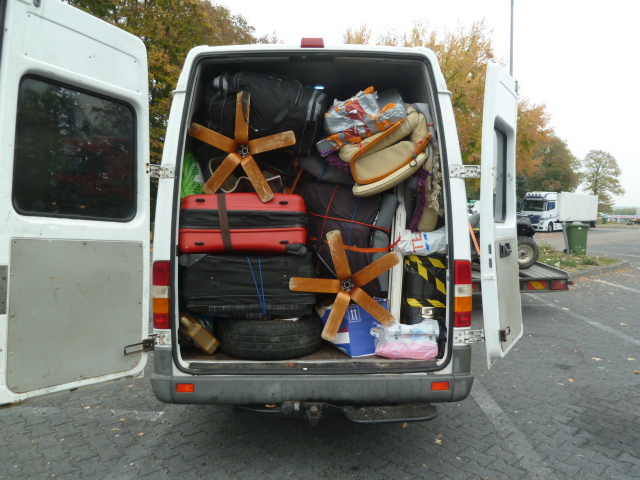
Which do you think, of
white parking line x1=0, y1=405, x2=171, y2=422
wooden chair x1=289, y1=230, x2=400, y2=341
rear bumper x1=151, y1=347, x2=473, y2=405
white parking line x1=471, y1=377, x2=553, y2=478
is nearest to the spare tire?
wooden chair x1=289, y1=230, x2=400, y2=341

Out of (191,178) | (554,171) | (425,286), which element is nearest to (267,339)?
(425,286)

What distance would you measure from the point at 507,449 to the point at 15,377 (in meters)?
2.94

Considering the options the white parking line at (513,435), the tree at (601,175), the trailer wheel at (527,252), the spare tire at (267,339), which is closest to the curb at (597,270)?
the trailer wheel at (527,252)

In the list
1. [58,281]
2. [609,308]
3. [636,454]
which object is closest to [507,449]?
[636,454]

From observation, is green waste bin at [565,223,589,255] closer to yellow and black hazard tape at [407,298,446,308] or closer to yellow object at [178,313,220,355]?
yellow and black hazard tape at [407,298,446,308]

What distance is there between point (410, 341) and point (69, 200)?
6.97 feet

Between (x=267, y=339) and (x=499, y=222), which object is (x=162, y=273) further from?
(x=499, y=222)

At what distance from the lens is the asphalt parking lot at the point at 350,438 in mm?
2932

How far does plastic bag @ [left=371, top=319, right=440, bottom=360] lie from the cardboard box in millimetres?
103

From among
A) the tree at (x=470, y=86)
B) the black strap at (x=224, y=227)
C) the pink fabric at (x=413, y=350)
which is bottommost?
the pink fabric at (x=413, y=350)

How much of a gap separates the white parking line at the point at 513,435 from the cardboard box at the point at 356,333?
3.83 ft

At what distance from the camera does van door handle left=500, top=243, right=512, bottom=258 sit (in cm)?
309

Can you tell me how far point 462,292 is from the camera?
278 centimetres

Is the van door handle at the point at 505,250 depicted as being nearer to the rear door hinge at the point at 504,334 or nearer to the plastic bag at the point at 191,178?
the rear door hinge at the point at 504,334
